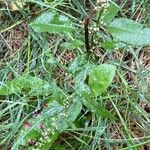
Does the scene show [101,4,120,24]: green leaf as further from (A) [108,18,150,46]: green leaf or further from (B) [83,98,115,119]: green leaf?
(B) [83,98,115,119]: green leaf

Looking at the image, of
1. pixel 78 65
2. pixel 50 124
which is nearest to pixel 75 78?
pixel 78 65

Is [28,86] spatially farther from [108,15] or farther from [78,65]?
[108,15]

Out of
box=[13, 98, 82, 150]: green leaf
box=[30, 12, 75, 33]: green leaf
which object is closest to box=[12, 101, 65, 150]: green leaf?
box=[13, 98, 82, 150]: green leaf

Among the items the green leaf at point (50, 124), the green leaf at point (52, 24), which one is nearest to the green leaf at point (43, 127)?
the green leaf at point (50, 124)

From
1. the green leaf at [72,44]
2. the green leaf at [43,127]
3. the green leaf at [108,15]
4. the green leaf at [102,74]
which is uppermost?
the green leaf at [108,15]

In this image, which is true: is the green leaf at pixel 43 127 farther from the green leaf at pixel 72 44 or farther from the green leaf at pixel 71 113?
the green leaf at pixel 72 44

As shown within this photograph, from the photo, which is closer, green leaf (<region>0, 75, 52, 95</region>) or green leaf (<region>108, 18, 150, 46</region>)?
green leaf (<region>108, 18, 150, 46</region>)

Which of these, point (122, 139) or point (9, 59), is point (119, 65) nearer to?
point (122, 139)

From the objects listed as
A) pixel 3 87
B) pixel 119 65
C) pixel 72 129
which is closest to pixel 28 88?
pixel 3 87
